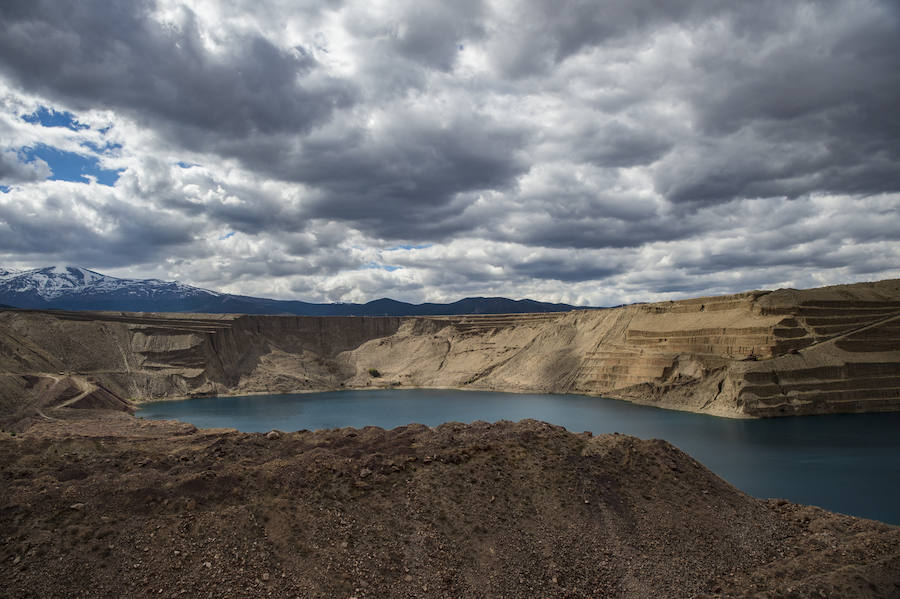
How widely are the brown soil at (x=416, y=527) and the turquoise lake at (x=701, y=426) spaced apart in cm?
940

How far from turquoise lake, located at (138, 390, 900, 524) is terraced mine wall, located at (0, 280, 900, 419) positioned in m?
3.12

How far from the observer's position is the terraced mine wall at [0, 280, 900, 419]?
44.9 meters

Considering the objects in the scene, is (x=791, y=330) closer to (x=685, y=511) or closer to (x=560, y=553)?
(x=685, y=511)

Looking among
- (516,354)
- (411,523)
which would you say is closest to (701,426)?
(411,523)

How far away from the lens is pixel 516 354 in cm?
7569

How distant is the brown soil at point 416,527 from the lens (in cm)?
1195

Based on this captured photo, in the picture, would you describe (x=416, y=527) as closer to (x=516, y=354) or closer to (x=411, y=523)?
(x=411, y=523)

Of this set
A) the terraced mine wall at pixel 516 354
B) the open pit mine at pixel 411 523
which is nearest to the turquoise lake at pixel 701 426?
the terraced mine wall at pixel 516 354

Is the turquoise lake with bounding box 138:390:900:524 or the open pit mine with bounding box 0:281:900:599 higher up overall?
the open pit mine with bounding box 0:281:900:599

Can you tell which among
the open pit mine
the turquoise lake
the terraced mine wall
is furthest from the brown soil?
the terraced mine wall

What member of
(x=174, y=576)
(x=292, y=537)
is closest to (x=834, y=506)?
(x=292, y=537)

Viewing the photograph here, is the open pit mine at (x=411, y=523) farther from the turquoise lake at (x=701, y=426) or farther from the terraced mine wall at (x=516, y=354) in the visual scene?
the terraced mine wall at (x=516, y=354)

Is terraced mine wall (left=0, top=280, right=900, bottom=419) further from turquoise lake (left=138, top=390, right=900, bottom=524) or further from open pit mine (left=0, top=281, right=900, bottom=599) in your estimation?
open pit mine (left=0, top=281, right=900, bottom=599)

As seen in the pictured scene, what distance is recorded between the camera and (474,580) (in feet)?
40.9
